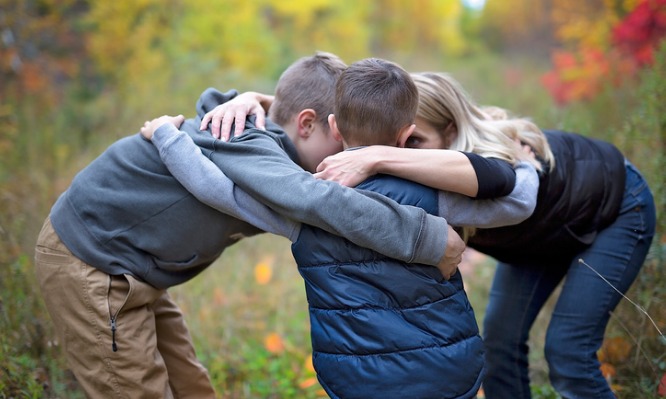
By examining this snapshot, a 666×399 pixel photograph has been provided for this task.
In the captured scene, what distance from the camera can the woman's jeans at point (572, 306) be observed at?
2.66 m

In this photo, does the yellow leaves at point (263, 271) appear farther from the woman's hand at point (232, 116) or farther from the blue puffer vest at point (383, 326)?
the blue puffer vest at point (383, 326)

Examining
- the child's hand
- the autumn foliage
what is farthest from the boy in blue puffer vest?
the autumn foliage

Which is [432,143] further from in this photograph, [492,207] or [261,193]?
[261,193]

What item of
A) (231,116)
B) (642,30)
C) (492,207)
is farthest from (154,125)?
(642,30)

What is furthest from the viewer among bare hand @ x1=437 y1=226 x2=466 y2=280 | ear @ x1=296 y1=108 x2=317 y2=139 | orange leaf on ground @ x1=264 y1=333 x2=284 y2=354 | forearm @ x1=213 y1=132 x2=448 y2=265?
orange leaf on ground @ x1=264 y1=333 x2=284 y2=354

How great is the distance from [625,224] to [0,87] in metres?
8.19

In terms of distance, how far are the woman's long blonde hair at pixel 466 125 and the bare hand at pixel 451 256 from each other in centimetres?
47

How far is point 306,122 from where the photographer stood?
2.53 meters

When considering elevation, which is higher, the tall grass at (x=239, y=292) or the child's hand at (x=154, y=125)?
the child's hand at (x=154, y=125)

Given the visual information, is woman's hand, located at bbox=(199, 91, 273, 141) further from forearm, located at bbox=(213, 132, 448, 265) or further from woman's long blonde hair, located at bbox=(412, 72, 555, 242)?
woman's long blonde hair, located at bbox=(412, 72, 555, 242)

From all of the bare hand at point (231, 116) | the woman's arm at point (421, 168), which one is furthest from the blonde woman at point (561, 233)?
the bare hand at point (231, 116)

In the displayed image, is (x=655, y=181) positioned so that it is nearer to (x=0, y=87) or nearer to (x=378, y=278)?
(x=378, y=278)

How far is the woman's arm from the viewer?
213cm

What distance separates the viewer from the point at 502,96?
511 inches
